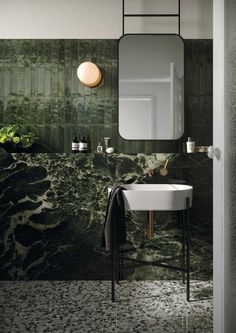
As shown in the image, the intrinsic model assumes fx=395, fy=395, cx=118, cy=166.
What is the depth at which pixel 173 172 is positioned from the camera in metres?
3.31

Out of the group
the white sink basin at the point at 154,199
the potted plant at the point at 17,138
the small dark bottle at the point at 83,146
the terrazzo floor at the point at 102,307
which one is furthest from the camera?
the small dark bottle at the point at 83,146

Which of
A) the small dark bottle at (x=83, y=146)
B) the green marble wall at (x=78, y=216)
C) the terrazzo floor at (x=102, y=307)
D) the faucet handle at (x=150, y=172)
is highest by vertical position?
the small dark bottle at (x=83, y=146)

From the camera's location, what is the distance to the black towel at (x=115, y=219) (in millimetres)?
2867

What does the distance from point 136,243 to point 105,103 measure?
4.08ft

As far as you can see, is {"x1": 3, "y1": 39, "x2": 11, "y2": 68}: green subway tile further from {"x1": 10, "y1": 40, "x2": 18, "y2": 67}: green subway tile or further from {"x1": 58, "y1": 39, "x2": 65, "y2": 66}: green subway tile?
{"x1": 58, "y1": 39, "x2": 65, "y2": 66}: green subway tile

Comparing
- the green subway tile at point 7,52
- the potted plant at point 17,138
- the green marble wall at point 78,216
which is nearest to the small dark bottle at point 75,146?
the green marble wall at point 78,216

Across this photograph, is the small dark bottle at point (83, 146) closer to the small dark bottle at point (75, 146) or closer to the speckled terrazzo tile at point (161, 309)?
the small dark bottle at point (75, 146)

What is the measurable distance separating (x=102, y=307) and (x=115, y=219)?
616 mm

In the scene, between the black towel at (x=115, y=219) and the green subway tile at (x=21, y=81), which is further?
the green subway tile at (x=21, y=81)

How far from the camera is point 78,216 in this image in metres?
3.32

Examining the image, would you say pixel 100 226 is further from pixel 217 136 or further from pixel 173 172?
pixel 217 136

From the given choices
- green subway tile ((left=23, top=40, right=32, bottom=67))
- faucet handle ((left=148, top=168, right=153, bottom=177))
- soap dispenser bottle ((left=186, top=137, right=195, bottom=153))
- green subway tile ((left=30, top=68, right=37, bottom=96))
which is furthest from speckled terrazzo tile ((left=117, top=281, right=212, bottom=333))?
green subway tile ((left=23, top=40, right=32, bottom=67))

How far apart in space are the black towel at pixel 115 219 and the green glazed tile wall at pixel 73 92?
27.7 inches

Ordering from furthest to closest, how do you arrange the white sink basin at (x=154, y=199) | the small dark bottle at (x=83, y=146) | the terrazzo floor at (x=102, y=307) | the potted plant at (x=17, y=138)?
the small dark bottle at (x=83, y=146), the potted plant at (x=17, y=138), the white sink basin at (x=154, y=199), the terrazzo floor at (x=102, y=307)
